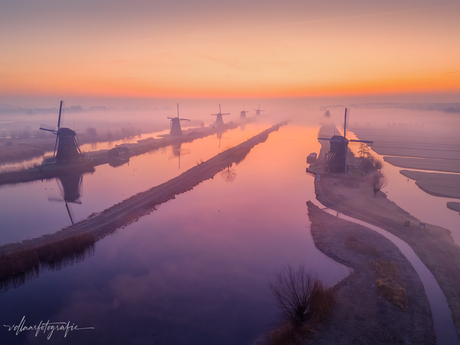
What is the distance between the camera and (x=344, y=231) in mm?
20828

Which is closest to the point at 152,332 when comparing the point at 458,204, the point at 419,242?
the point at 419,242

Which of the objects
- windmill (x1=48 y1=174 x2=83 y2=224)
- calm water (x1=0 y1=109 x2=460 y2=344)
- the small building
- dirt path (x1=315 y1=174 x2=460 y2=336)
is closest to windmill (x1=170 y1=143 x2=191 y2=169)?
windmill (x1=48 y1=174 x2=83 y2=224)

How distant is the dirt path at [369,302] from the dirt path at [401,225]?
4.32 ft

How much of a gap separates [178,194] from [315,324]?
21509mm

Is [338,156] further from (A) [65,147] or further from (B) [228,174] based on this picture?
(A) [65,147]

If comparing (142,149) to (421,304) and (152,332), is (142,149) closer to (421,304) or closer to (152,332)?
(152,332)

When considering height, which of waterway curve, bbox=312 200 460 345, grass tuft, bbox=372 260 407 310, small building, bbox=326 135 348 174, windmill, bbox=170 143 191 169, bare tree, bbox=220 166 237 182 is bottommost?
bare tree, bbox=220 166 237 182

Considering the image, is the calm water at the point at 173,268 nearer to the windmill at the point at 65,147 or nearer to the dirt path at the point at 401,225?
the dirt path at the point at 401,225

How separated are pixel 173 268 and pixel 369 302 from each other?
1052 centimetres

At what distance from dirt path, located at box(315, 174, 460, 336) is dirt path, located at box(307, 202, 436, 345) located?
1318 mm

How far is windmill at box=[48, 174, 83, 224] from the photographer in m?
28.3

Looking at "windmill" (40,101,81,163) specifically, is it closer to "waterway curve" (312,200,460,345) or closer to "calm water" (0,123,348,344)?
"calm water" (0,123,348,344)

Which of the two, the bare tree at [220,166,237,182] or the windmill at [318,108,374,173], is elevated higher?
the windmill at [318,108,374,173]

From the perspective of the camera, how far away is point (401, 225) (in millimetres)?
21344
